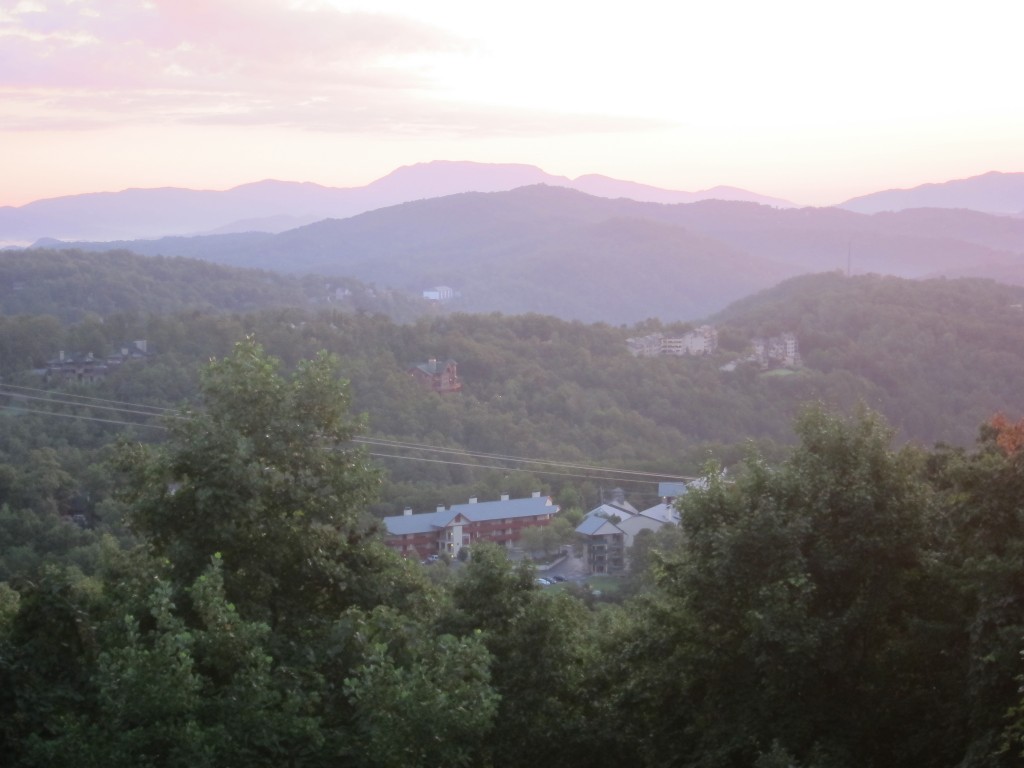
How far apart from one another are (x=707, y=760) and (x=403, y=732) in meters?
2.03

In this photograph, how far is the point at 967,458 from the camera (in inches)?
290

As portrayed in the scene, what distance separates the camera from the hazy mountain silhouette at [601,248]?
6900 cm

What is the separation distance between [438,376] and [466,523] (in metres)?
14.6

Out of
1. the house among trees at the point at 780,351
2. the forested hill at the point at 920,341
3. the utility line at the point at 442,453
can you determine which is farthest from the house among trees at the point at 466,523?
the house among trees at the point at 780,351

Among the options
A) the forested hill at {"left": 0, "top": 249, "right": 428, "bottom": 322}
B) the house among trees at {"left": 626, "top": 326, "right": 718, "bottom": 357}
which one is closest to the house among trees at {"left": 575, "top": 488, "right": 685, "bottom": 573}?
the house among trees at {"left": 626, "top": 326, "right": 718, "bottom": 357}

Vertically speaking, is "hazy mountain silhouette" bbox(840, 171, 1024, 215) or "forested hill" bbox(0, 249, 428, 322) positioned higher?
"hazy mountain silhouette" bbox(840, 171, 1024, 215)

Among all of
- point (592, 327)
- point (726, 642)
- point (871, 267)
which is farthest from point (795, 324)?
point (726, 642)

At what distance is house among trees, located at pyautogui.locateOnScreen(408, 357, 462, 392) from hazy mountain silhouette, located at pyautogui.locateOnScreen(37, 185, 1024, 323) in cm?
3211

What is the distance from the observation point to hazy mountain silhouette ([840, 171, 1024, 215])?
70750mm

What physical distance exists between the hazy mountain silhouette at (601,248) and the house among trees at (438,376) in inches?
1264

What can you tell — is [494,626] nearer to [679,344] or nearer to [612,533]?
[612,533]

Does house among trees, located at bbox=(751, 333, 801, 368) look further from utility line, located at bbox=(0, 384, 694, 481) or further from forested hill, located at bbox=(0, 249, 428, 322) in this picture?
forested hill, located at bbox=(0, 249, 428, 322)

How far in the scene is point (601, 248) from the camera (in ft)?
290

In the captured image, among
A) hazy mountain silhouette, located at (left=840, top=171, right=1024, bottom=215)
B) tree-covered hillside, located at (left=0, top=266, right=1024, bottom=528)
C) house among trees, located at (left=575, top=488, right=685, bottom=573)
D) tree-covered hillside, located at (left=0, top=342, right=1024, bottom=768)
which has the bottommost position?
house among trees, located at (left=575, top=488, right=685, bottom=573)
